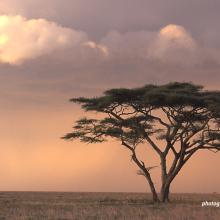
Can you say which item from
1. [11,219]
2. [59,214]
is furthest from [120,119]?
[11,219]

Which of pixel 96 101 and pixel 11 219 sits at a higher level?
pixel 96 101

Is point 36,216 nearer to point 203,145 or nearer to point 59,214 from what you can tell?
point 59,214

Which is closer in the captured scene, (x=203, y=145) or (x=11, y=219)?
(x=11, y=219)

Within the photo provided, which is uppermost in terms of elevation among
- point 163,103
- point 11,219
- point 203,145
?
point 163,103

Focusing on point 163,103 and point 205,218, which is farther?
point 163,103

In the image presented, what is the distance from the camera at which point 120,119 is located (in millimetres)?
40438

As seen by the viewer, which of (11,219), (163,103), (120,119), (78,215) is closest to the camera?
(11,219)

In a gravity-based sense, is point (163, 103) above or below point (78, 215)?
above

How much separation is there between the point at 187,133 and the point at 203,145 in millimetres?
1599

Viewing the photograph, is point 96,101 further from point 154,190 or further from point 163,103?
point 154,190

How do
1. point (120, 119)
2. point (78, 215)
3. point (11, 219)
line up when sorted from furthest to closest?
1. point (120, 119)
2. point (78, 215)
3. point (11, 219)

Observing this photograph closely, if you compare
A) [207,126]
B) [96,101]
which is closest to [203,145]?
[207,126]

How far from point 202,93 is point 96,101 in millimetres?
7256

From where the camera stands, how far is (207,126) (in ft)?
129
